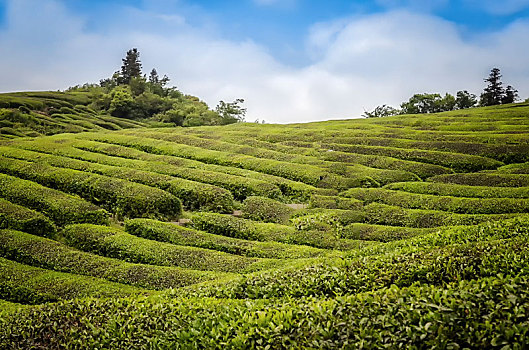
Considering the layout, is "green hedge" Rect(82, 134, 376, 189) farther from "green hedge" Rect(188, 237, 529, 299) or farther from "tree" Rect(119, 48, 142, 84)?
"tree" Rect(119, 48, 142, 84)

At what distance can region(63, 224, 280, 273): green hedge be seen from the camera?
48.4ft

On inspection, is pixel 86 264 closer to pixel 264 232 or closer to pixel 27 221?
pixel 27 221

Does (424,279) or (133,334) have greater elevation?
(424,279)

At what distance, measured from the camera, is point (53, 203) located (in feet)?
60.4

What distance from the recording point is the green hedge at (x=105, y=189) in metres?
19.2

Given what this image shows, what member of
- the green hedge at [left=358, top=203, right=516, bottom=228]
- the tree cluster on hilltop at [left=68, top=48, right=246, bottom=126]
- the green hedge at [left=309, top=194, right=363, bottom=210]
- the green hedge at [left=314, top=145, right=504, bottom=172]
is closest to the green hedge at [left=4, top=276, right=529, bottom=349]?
the green hedge at [left=358, top=203, right=516, bottom=228]

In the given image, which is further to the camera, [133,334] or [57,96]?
[57,96]

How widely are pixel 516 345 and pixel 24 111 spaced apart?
43183 millimetres

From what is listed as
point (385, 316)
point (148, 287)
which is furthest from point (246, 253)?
point (385, 316)

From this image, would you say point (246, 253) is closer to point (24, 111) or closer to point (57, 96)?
point (24, 111)

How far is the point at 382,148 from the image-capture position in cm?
2812

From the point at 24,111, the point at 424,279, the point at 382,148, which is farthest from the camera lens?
the point at 24,111

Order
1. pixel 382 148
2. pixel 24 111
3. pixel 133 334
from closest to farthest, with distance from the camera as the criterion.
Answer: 1. pixel 133 334
2. pixel 382 148
3. pixel 24 111

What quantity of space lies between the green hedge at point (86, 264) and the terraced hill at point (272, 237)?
0.06 metres
